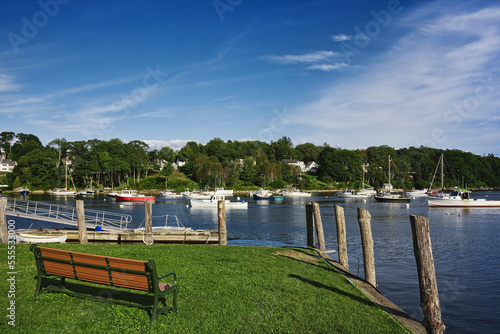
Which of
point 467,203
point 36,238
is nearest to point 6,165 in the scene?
point 36,238

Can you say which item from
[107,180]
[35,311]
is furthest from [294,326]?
[107,180]

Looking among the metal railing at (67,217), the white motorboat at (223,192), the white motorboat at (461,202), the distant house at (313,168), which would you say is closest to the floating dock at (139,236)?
the metal railing at (67,217)

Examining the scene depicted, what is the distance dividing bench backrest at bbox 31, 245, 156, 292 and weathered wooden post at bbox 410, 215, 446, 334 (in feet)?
19.7

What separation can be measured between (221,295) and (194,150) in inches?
7105

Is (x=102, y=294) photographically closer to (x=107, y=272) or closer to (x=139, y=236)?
(x=107, y=272)

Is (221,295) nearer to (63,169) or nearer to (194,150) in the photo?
(63,169)

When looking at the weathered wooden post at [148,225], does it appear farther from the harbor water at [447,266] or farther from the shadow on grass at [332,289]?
the shadow on grass at [332,289]

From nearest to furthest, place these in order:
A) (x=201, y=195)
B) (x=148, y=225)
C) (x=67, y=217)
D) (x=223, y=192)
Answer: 1. (x=148, y=225)
2. (x=67, y=217)
3. (x=201, y=195)
4. (x=223, y=192)

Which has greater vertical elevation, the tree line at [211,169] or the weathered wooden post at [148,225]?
the tree line at [211,169]

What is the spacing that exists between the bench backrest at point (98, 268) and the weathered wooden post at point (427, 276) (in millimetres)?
6016

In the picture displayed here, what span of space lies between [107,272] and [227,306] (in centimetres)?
273

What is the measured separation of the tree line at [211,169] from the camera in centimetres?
14162

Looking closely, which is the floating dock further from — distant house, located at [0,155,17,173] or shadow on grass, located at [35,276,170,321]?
distant house, located at [0,155,17,173]

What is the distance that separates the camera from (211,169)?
146875 mm
